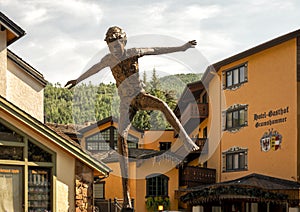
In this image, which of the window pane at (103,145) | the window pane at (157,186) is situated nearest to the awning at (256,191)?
the window pane at (157,186)

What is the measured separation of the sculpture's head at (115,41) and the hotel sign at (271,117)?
27.0 metres

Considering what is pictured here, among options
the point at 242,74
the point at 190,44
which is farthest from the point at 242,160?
the point at 190,44

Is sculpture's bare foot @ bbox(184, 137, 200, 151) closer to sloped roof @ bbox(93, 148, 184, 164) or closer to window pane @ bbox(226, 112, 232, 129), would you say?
sloped roof @ bbox(93, 148, 184, 164)

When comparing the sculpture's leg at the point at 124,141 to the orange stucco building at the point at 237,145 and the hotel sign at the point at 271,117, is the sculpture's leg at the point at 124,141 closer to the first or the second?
the orange stucco building at the point at 237,145

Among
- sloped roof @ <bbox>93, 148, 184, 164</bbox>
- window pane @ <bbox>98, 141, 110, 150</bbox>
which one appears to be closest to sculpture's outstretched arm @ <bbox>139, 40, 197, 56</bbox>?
sloped roof @ <bbox>93, 148, 184, 164</bbox>

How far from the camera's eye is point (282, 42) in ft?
120

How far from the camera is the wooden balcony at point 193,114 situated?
4288 cm

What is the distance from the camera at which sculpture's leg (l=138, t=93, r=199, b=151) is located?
33.8 feet

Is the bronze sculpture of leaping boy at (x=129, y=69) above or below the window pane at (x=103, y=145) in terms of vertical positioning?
above

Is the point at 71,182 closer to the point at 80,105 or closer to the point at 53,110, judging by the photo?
the point at 80,105

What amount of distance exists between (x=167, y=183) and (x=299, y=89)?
1363 cm

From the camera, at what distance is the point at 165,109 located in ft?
34.4

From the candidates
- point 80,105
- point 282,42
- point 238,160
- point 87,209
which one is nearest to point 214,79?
point 238,160

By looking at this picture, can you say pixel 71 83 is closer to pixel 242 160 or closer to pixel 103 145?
pixel 242 160
